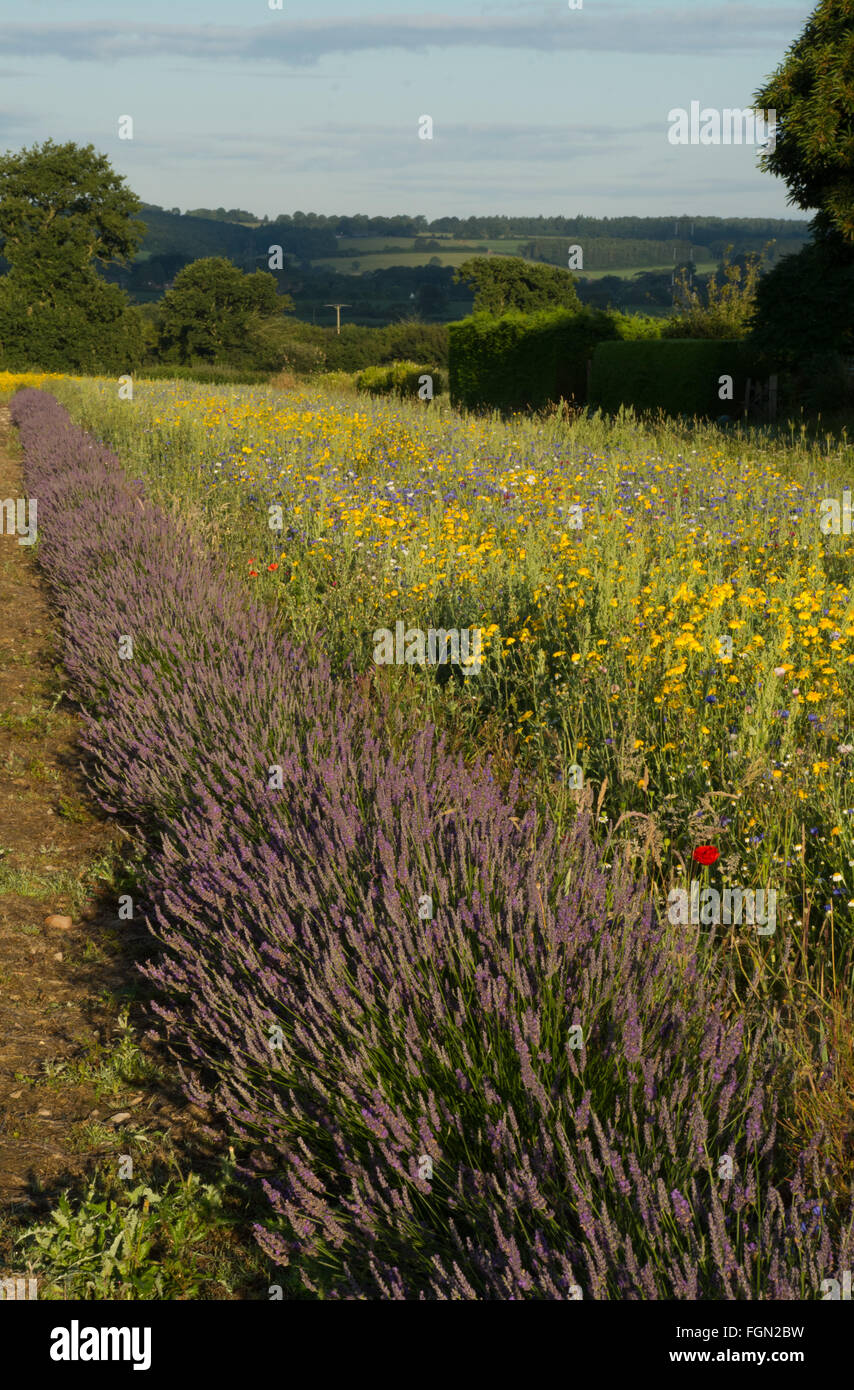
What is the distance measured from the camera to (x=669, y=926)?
98.3 inches

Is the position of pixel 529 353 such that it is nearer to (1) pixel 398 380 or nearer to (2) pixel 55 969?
(1) pixel 398 380

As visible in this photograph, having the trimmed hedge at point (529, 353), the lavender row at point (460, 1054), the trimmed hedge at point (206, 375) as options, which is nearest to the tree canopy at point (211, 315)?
the trimmed hedge at point (206, 375)

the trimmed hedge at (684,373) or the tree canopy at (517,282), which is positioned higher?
the tree canopy at (517,282)

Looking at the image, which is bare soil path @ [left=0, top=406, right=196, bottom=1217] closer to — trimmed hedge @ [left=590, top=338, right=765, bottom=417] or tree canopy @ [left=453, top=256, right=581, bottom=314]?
trimmed hedge @ [left=590, top=338, right=765, bottom=417]

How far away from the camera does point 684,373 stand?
2077 centimetres

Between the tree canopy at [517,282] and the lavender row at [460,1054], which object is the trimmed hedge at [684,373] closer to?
the lavender row at [460,1054]

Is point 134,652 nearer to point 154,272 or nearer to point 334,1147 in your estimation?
point 334,1147

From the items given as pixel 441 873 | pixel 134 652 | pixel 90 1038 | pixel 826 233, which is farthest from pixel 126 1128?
pixel 826 233

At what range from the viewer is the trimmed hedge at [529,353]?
23406 mm

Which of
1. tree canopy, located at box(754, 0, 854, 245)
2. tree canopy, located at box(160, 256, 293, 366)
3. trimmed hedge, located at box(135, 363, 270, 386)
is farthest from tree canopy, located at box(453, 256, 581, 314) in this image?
tree canopy, located at box(754, 0, 854, 245)

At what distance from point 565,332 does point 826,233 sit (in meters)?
9.04

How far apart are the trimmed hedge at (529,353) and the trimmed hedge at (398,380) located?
3.94 m

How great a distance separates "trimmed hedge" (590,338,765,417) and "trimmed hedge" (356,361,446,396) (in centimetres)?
999

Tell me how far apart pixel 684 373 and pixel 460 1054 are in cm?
2053
